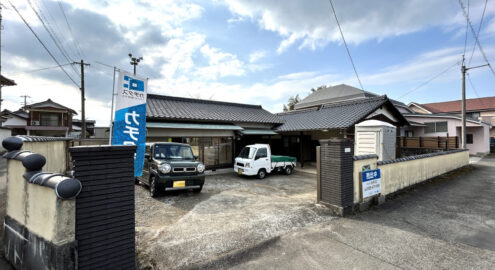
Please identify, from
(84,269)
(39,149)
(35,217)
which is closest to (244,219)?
(84,269)

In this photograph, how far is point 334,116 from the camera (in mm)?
12914

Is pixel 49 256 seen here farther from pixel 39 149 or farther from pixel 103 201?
pixel 39 149

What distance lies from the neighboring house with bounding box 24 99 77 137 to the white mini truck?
29.4m

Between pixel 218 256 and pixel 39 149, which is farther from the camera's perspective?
pixel 39 149

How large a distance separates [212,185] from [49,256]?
6.38 metres

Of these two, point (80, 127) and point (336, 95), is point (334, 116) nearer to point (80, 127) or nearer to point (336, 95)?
point (336, 95)

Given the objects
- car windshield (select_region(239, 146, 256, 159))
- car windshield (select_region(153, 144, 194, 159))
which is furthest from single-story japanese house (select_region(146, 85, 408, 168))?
car windshield (select_region(153, 144, 194, 159))

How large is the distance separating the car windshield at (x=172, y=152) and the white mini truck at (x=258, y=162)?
313 centimetres

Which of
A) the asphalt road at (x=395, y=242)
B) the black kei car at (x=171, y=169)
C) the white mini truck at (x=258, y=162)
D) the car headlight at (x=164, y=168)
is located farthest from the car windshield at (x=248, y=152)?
the asphalt road at (x=395, y=242)

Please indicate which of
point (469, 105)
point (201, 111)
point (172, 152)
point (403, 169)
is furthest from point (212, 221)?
point (469, 105)

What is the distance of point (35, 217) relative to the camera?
256 centimetres

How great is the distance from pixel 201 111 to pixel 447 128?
21488 millimetres

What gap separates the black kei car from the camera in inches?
248

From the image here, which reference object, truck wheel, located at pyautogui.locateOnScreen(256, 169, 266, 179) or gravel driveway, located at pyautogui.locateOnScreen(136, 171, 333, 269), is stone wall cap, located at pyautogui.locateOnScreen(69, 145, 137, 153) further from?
truck wheel, located at pyautogui.locateOnScreen(256, 169, 266, 179)
